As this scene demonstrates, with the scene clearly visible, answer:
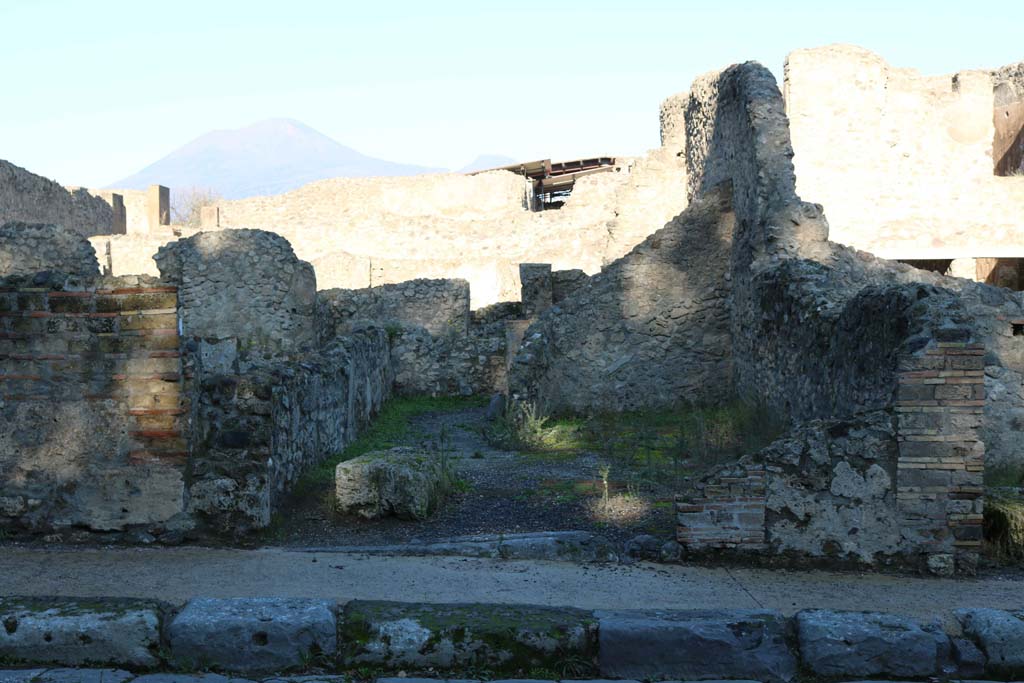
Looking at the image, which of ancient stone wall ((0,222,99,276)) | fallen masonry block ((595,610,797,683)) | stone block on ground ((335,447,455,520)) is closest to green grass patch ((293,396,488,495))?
stone block on ground ((335,447,455,520))

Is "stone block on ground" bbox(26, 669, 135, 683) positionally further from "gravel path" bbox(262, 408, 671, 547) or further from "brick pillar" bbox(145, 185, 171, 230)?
"brick pillar" bbox(145, 185, 171, 230)

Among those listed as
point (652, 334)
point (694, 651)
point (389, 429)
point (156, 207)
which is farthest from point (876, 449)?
point (156, 207)

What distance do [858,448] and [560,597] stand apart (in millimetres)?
1652

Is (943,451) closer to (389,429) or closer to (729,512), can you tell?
(729,512)

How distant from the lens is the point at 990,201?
64.6 ft

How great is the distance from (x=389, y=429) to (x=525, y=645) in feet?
21.3

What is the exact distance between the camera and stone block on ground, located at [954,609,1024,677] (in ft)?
13.0

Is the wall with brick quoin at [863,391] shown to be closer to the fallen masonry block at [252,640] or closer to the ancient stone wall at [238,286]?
the fallen masonry block at [252,640]

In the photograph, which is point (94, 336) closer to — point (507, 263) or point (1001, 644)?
point (1001, 644)

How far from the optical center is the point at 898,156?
19703mm

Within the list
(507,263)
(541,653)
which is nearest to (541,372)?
(541,653)

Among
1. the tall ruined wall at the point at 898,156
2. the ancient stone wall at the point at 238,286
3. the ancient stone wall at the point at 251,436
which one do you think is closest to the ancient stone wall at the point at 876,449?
the ancient stone wall at the point at 251,436

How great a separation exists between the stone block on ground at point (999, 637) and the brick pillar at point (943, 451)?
78 centimetres

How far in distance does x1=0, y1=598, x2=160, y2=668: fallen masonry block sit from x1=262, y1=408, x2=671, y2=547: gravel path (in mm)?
1380
